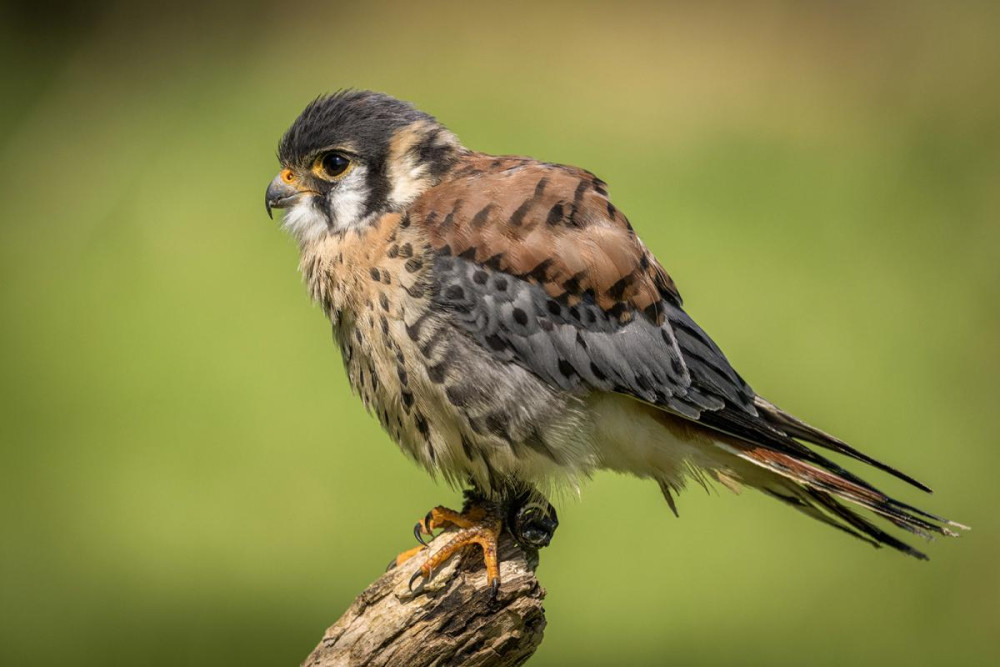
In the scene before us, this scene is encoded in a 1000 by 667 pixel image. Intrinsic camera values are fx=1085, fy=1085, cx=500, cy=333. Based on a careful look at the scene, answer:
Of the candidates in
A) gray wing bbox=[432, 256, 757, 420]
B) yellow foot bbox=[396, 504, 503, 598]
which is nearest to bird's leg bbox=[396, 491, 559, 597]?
yellow foot bbox=[396, 504, 503, 598]

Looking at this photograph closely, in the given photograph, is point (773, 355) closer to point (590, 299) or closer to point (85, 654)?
point (590, 299)

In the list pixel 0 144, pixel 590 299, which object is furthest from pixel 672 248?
pixel 0 144

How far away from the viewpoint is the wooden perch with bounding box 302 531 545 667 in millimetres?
2141

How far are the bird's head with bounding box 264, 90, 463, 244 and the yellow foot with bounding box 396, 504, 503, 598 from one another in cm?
69

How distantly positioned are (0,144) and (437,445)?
11.4 ft

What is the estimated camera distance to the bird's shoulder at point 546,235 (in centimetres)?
224

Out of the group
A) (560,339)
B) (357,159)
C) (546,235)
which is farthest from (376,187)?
(560,339)

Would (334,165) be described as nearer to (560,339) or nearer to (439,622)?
(560,339)

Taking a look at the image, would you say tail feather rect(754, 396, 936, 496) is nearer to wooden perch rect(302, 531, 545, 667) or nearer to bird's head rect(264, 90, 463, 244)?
wooden perch rect(302, 531, 545, 667)

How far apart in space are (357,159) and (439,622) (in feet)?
3.25

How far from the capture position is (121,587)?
366 cm

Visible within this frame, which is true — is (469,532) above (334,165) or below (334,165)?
below

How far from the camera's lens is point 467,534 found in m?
2.28

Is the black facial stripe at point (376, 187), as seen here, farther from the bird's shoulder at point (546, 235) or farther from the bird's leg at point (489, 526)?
the bird's leg at point (489, 526)
